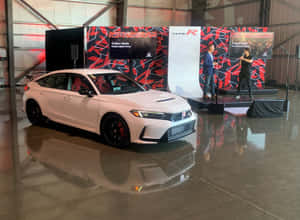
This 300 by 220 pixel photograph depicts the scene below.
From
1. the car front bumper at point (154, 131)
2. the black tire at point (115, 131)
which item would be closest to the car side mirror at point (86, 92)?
the black tire at point (115, 131)

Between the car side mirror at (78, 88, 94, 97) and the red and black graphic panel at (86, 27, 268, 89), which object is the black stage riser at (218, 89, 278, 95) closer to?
the red and black graphic panel at (86, 27, 268, 89)

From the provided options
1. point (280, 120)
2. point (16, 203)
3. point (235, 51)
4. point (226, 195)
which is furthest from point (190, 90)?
point (16, 203)

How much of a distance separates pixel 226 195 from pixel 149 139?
70.0 inches

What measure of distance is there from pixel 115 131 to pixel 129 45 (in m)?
8.16

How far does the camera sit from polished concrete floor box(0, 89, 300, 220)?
11.3 feet

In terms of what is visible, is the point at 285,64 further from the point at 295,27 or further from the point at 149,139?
the point at 149,139

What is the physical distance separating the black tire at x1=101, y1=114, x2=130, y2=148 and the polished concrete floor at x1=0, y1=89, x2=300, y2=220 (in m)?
0.16

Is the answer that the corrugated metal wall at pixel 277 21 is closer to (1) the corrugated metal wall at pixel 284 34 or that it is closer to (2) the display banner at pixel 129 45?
(1) the corrugated metal wall at pixel 284 34

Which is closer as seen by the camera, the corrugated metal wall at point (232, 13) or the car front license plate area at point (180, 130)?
the car front license plate area at point (180, 130)

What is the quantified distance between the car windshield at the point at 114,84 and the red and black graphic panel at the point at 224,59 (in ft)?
25.3

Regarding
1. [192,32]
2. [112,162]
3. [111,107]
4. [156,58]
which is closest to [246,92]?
[192,32]

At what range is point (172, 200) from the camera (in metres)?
3.67

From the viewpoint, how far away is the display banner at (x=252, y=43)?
1377 centimetres

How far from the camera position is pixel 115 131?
5543mm
